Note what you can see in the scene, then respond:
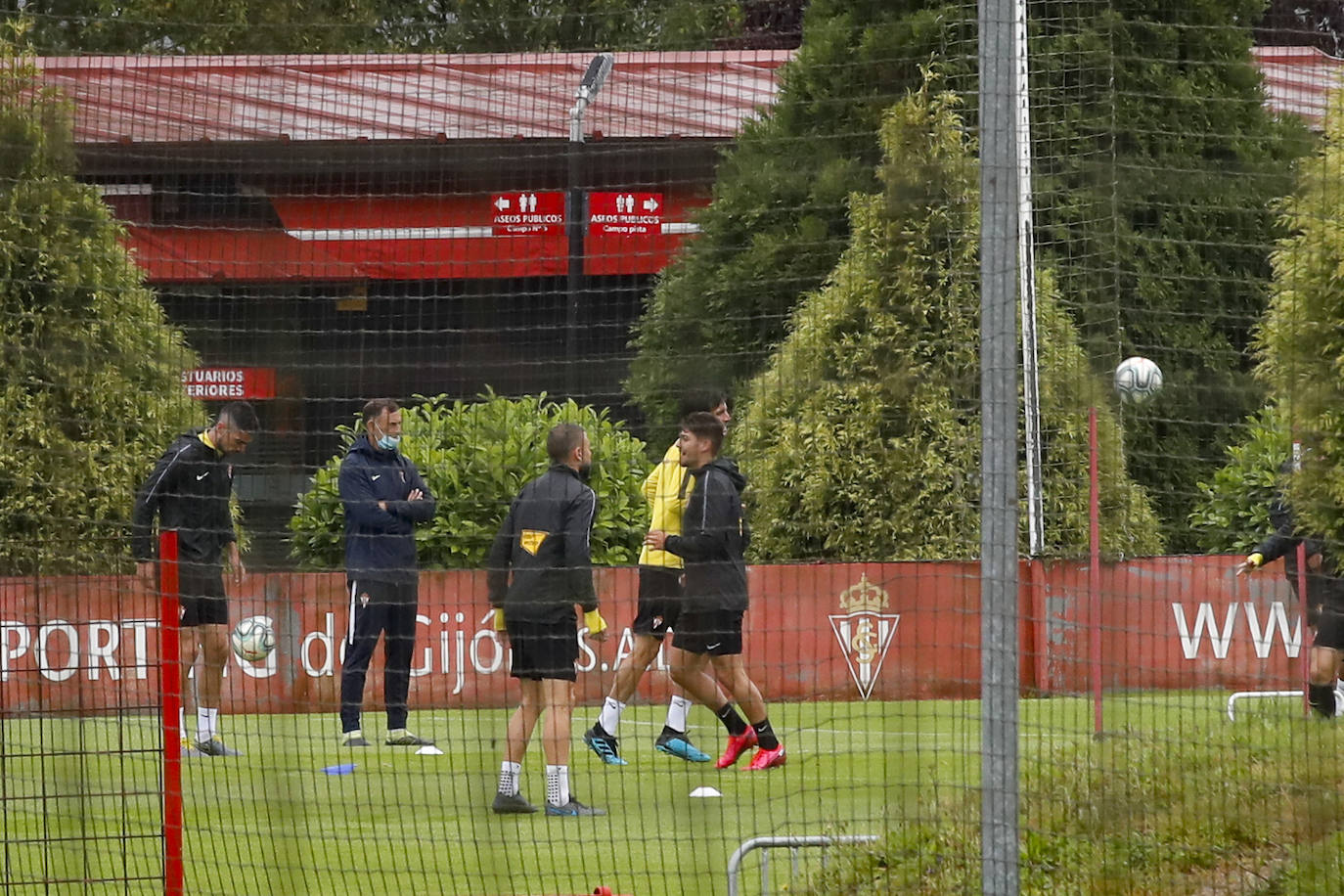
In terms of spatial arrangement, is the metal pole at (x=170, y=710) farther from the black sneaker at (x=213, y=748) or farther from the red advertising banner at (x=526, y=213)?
the black sneaker at (x=213, y=748)

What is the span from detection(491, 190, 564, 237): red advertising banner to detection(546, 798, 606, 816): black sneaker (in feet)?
9.95

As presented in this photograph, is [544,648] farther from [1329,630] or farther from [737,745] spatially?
[1329,630]

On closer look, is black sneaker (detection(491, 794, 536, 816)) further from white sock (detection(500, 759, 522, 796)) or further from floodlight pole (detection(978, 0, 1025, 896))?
floodlight pole (detection(978, 0, 1025, 896))

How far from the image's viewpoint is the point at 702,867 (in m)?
7.47

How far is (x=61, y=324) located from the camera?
6.95 metres

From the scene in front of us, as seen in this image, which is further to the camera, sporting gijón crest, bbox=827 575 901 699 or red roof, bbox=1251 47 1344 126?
sporting gijón crest, bbox=827 575 901 699

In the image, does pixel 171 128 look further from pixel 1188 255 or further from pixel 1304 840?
pixel 1304 840

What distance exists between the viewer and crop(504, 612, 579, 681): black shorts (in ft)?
26.0

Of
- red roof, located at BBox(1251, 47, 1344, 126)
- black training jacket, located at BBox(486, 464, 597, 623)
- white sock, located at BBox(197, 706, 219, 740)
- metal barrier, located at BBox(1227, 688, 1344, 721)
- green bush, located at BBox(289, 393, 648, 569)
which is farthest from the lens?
white sock, located at BBox(197, 706, 219, 740)

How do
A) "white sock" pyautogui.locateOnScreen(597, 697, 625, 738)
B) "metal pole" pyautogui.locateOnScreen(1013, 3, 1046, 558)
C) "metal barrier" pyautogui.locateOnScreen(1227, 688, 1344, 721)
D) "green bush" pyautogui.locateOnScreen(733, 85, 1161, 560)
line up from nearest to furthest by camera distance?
1. "metal pole" pyautogui.locateOnScreen(1013, 3, 1046, 558)
2. "green bush" pyautogui.locateOnScreen(733, 85, 1161, 560)
3. "metal barrier" pyautogui.locateOnScreen(1227, 688, 1344, 721)
4. "white sock" pyautogui.locateOnScreen(597, 697, 625, 738)

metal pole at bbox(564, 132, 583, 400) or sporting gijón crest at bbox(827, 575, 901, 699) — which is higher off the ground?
metal pole at bbox(564, 132, 583, 400)

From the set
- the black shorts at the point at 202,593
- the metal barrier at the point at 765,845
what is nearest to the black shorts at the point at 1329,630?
the metal barrier at the point at 765,845

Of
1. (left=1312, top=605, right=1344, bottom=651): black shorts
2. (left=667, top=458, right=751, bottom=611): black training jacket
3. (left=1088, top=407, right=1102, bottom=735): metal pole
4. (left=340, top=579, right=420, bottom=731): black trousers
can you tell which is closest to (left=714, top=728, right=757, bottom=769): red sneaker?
(left=667, top=458, right=751, bottom=611): black training jacket

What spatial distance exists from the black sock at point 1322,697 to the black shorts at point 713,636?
2861mm
